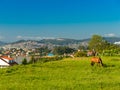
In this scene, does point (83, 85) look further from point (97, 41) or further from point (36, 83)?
point (97, 41)

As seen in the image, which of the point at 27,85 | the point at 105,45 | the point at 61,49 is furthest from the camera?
the point at 61,49

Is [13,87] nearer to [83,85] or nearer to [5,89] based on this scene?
[5,89]

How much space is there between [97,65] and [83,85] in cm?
1006

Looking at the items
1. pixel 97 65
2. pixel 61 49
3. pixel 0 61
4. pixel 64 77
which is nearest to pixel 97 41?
pixel 0 61

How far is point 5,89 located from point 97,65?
11.9 m

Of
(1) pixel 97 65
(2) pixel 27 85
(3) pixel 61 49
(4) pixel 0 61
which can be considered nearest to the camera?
(2) pixel 27 85

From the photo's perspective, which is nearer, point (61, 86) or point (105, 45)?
point (61, 86)

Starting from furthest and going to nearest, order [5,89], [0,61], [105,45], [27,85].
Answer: [105,45] < [0,61] < [27,85] < [5,89]

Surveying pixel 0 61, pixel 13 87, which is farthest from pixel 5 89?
pixel 0 61

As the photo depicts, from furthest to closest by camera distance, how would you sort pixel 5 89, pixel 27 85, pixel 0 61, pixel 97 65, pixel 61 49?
pixel 61 49, pixel 0 61, pixel 97 65, pixel 27 85, pixel 5 89

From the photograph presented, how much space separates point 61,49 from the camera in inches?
7456

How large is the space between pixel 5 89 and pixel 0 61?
68.2 metres

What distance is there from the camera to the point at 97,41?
85.1 m

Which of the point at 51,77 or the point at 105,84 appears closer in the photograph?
the point at 105,84
